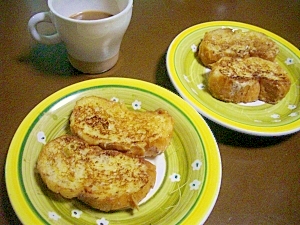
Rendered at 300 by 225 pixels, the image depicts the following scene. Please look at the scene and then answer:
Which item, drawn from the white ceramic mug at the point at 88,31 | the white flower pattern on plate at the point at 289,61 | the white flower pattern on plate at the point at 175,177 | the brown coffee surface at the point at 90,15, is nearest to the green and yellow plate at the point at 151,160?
the white flower pattern on plate at the point at 175,177

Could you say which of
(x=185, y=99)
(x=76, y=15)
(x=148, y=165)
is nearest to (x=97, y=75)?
(x=76, y=15)

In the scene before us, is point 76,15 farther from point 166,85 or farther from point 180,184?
point 180,184

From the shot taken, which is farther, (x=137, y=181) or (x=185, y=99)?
(x=185, y=99)

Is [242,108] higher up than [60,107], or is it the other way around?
[60,107]

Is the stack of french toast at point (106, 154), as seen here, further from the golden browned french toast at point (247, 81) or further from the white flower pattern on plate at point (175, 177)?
the golden browned french toast at point (247, 81)

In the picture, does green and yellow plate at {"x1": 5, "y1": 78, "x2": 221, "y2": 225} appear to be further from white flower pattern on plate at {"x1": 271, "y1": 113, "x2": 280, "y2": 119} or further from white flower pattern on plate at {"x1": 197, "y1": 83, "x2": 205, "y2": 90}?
white flower pattern on plate at {"x1": 271, "y1": 113, "x2": 280, "y2": 119}

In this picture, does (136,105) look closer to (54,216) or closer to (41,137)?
(41,137)
